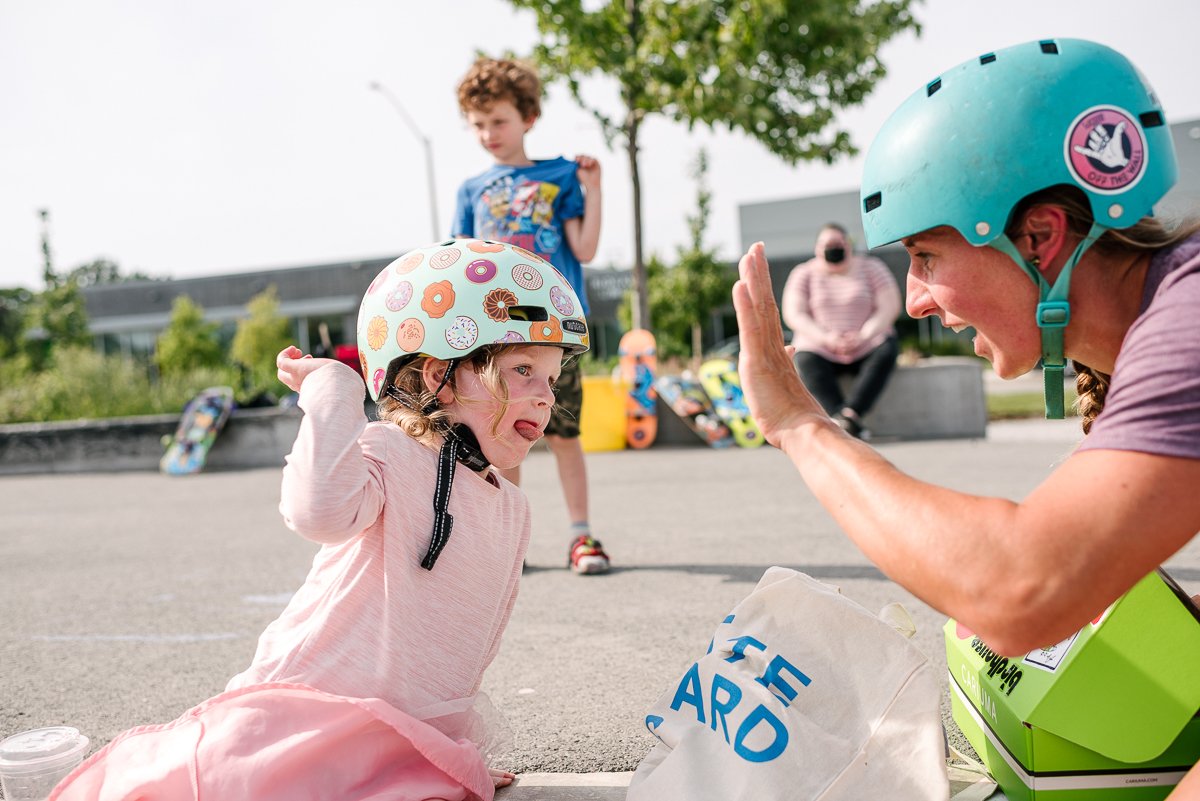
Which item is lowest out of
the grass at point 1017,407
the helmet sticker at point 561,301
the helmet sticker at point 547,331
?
the grass at point 1017,407

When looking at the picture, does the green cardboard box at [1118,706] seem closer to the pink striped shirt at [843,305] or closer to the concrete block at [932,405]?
the pink striped shirt at [843,305]

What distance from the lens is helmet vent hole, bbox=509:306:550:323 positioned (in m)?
2.37

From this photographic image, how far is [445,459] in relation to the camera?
2260 millimetres

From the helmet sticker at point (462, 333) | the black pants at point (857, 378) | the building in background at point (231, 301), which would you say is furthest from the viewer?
the building in background at point (231, 301)

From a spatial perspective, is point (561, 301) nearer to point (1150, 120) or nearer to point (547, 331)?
point (547, 331)

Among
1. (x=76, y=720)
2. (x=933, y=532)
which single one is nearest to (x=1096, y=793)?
(x=933, y=532)

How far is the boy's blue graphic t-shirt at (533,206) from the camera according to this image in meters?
4.86

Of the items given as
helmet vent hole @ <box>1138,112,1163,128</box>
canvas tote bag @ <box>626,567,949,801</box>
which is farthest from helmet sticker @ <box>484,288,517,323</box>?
helmet vent hole @ <box>1138,112,1163,128</box>

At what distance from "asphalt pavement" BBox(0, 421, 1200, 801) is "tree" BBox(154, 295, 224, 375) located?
3232 centimetres

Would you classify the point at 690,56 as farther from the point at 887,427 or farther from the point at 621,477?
the point at 621,477

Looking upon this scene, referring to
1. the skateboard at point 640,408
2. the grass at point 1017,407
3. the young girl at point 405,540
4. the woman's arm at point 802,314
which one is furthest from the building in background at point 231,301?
the young girl at point 405,540

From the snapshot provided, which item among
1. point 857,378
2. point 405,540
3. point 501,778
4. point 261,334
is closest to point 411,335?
point 405,540

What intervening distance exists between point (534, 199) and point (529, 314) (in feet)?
8.62

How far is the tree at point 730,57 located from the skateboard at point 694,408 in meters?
3.16
